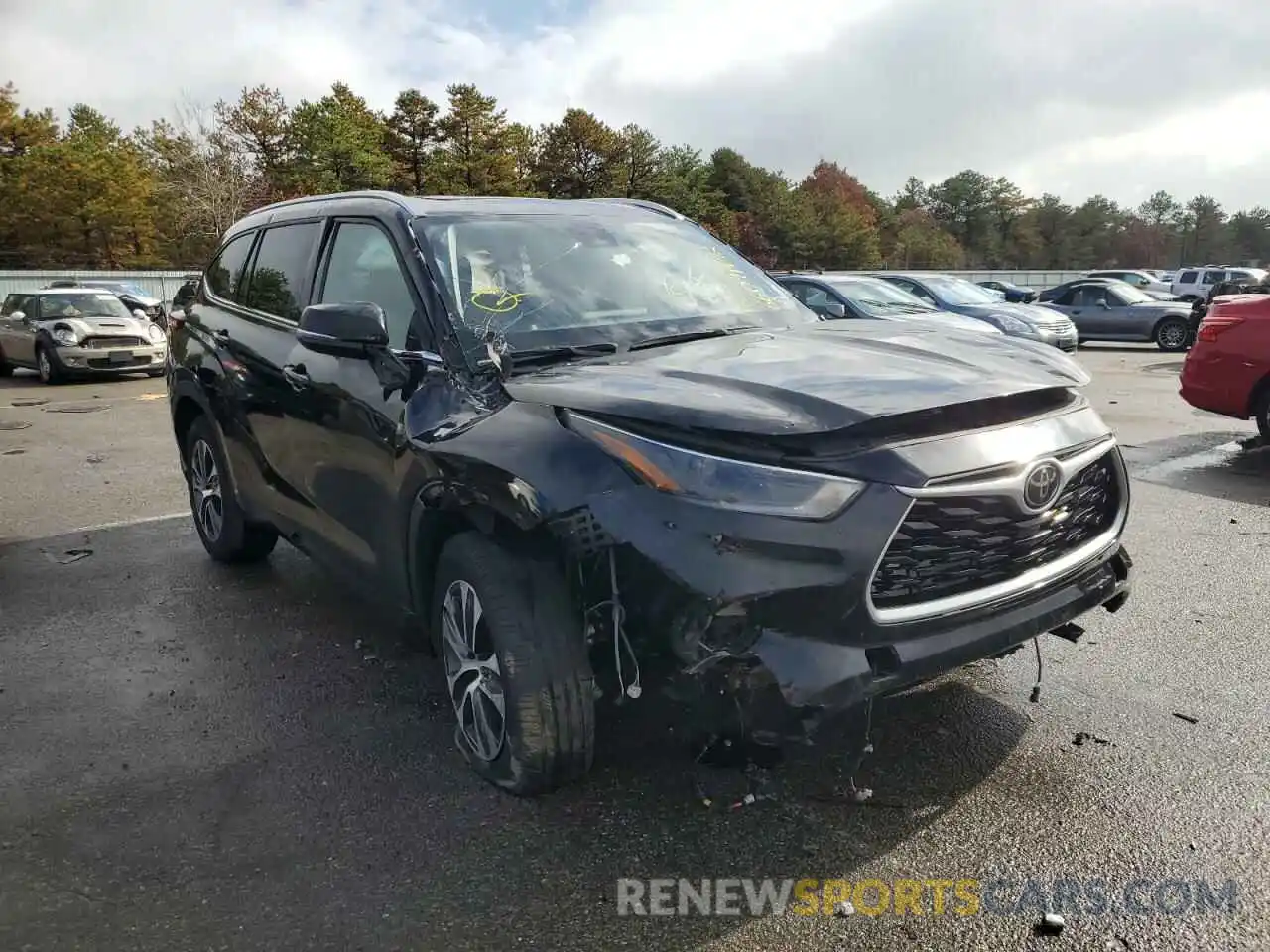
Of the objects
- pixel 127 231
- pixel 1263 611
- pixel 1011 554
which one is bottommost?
pixel 1263 611

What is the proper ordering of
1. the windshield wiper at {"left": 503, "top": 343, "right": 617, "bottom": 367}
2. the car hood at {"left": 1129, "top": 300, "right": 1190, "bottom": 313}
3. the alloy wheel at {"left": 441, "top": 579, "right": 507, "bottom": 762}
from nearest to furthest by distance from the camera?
the alloy wheel at {"left": 441, "top": 579, "right": 507, "bottom": 762} → the windshield wiper at {"left": 503, "top": 343, "right": 617, "bottom": 367} → the car hood at {"left": 1129, "top": 300, "right": 1190, "bottom": 313}

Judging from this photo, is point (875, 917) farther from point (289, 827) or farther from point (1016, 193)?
point (1016, 193)

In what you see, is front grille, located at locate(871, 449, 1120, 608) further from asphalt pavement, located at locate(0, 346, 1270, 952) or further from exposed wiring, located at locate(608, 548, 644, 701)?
exposed wiring, located at locate(608, 548, 644, 701)

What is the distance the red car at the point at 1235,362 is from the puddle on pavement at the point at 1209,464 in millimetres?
376

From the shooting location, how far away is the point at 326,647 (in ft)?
14.6

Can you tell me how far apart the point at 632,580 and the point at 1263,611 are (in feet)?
11.7

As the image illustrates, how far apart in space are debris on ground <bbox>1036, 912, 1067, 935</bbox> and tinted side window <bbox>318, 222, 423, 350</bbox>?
2.53m

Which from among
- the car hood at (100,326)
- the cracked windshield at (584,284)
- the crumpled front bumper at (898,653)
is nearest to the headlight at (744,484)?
the crumpled front bumper at (898,653)

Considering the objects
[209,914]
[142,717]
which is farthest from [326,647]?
[209,914]

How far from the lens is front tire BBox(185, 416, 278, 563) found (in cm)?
531

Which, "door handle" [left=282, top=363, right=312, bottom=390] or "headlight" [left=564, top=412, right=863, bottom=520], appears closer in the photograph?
"headlight" [left=564, top=412, right=863, bottom=520]

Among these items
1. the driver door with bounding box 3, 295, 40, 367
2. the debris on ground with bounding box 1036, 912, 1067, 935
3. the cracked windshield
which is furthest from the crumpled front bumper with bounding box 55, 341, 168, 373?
the debris on ground with bounding box 1036, 912, 1067, 935

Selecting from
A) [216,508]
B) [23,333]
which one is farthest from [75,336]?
[216,508]

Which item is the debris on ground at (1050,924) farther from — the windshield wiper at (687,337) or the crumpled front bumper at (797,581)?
the windshield wiper at (687,337)
